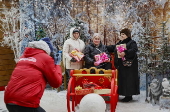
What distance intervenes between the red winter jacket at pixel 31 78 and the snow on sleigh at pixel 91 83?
1695 millimetres

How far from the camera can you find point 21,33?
23.2 feet

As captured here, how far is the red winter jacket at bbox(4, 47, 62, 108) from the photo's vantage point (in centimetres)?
245

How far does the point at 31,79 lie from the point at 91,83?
6.82 ft

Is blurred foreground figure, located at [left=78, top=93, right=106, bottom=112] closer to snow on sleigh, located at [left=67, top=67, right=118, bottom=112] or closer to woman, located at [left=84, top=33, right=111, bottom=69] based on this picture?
snow on sleigh, located at [left=67, top=67, right=118, bottom=112]

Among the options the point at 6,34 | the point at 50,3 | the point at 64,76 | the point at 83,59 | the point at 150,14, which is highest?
the point at 50,3

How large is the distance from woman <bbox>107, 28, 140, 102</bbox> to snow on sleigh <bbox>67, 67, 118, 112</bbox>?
29.5 inches

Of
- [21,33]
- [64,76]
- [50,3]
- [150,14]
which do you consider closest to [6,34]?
[21,33]

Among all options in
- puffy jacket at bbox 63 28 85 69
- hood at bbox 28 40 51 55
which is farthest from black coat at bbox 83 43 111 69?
hood at bbox 28 40 51 55

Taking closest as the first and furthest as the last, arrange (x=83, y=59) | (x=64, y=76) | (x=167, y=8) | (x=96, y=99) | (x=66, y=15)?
1. (x=96, y=99)
2. (x=83, y=59)
3. (x=167, y=8)
4. (x=64, y=76)
5. (x=66, y=15)

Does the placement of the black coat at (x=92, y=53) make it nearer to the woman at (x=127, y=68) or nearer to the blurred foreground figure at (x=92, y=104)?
the woman at (x=127, y=68)

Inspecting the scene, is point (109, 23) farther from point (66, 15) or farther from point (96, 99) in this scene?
point (96, 99)

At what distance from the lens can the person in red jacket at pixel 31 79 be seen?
96.6 inches

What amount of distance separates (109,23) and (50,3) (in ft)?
6.02

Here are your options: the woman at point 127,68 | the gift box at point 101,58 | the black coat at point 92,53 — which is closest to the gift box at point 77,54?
the black coat at point 92,53
